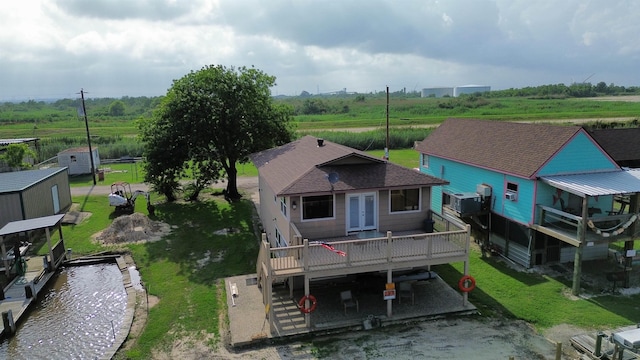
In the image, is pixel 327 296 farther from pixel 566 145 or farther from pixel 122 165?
pixel 122 165

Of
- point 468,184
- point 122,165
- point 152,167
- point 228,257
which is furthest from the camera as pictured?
point 122,165

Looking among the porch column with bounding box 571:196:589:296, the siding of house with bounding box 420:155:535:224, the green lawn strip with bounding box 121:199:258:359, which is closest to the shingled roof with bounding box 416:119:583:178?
the siding of house with bounding box 420:155:535:224

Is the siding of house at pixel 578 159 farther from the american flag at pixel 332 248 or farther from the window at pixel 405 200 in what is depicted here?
the american flag at pixel 332 248

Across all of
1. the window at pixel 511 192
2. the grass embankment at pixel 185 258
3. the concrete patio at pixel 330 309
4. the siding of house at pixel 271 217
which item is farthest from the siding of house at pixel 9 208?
the window at pixel 511 192

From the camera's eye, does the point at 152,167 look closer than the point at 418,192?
No

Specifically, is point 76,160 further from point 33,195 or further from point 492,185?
point 492,185

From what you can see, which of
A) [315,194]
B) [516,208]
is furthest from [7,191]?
[516,208]
